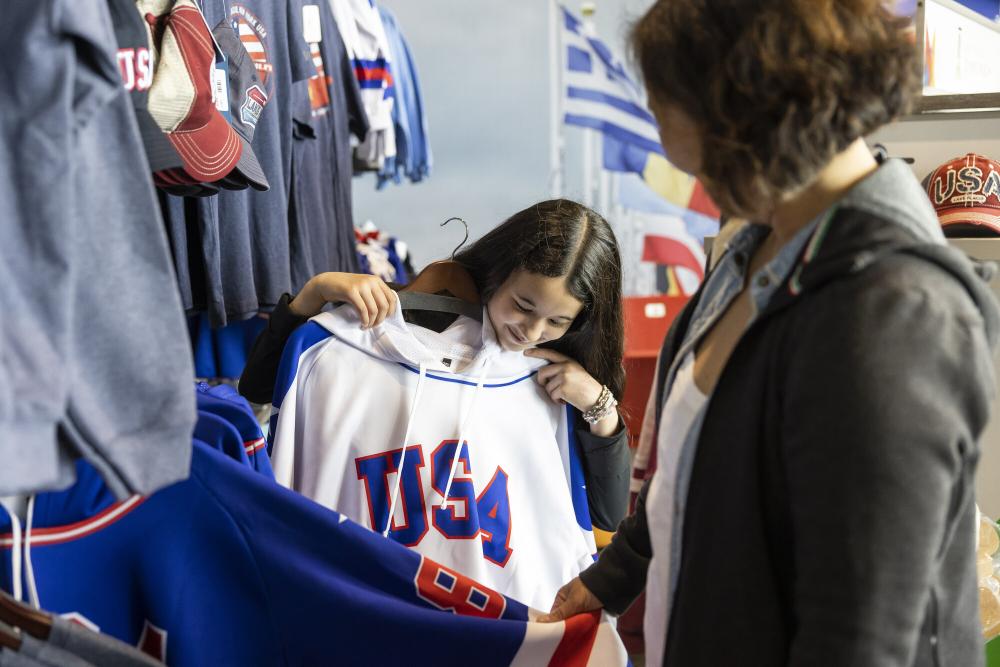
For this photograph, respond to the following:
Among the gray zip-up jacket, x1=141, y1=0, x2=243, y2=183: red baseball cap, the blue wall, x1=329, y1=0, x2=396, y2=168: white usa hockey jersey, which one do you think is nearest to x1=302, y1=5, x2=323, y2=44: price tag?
x1=329, y1=0, x2=396, y2=168: white usa hockey jersey

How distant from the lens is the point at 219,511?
107 cm

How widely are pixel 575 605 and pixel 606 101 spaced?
3651 millimetres

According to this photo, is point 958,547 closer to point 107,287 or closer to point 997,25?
point 107,287

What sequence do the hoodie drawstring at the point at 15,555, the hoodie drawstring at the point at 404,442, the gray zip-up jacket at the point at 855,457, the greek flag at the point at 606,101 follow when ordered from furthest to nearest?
the greek flag at the point at 606,101 → the hoodie drawstring at the point at 404,442 → the hoodie drawstring at the point at 15,555 → the gray zip-up jacket at the point at 855,457

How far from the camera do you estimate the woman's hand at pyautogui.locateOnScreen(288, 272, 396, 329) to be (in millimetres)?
1518

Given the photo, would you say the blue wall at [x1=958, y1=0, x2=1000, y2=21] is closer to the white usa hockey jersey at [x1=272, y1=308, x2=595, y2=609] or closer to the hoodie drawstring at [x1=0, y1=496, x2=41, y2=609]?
the white usa hockey jersey at [x1=272, y1=308, x2=595, y2=609]

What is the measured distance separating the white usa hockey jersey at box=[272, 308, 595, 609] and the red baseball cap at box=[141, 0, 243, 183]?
35cm

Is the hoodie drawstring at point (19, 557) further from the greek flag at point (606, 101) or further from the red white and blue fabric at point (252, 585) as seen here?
the greek flag at point (606, 101)

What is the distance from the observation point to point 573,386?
1574 millimetres

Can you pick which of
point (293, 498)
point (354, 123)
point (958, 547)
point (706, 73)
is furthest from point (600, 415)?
point (354, 123)

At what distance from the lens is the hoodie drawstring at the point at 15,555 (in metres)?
0.92

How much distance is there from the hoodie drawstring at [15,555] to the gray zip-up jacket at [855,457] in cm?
73

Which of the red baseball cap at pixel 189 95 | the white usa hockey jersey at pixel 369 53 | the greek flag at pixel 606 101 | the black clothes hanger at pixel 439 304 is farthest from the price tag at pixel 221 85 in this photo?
the greek flag at pixel 606 101

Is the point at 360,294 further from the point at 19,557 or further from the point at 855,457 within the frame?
the point at 855,457
